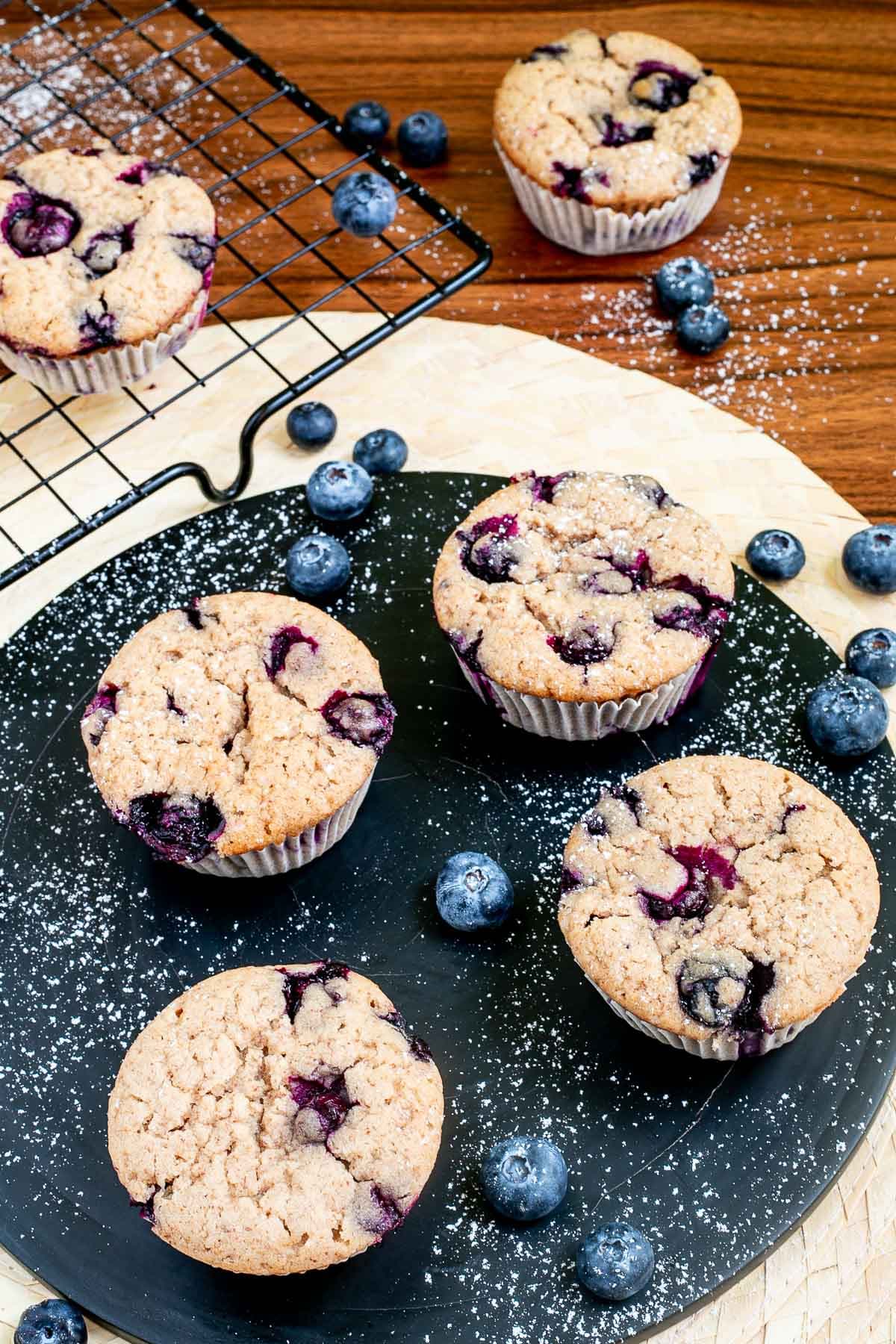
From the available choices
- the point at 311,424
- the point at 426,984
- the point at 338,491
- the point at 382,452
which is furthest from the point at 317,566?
the point at 426,984

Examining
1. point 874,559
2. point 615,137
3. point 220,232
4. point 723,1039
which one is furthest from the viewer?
point 220,232

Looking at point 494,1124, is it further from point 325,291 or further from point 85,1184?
point 325,291

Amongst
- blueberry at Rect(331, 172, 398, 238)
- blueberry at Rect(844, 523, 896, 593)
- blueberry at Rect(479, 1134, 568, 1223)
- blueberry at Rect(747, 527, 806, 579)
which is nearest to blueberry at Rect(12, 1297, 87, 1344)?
blueberry at Rect(479, 1134, 568, 1223)

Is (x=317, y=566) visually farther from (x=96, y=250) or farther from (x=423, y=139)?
(x=423, y=139)

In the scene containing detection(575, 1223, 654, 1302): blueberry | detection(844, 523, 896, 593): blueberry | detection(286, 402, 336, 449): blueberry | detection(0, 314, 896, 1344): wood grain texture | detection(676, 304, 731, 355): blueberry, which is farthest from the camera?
detection(676, 304, 731, 355): blueberry

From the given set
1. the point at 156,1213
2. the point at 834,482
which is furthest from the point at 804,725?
the point at 156,1213

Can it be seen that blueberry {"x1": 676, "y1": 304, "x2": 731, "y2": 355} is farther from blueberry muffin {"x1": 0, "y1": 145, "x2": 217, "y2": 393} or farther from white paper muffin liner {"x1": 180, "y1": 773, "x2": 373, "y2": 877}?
white paper muffin liner {"x1": 180, "y1": 773, "x2": 373, "y2": 877}

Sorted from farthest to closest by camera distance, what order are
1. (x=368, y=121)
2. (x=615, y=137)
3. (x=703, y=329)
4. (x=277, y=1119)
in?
(x=368, y=121) → (x=615, y=137) → (x=703, y=329) → (x=277, y=1119)
